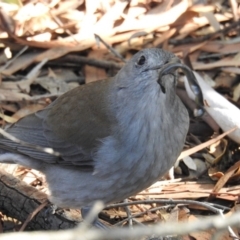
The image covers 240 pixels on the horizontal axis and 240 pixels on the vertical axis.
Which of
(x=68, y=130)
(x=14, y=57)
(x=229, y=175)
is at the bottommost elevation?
(x=229, y=175)

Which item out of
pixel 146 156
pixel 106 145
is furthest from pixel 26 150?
pixel 146 156

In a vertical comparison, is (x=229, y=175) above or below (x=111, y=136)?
below

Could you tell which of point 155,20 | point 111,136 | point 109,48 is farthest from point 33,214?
point 155,20

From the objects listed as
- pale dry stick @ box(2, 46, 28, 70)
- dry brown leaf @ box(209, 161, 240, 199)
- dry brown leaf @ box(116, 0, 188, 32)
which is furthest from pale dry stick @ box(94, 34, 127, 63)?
dry brown leaf @ box(209, 161, 240, 199)

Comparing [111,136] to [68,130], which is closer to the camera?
[111,136]

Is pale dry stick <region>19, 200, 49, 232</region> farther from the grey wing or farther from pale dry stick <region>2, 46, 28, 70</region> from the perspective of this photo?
pale dry stick <region>2, 46, 28, 70</region>

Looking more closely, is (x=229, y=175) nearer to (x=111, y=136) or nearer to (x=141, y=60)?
(x=111, y=136)

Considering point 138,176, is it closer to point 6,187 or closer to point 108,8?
point 6,187

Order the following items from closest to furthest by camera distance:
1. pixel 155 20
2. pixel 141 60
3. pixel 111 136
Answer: pixel 141 60, pixel 111 136, pixel 155 20

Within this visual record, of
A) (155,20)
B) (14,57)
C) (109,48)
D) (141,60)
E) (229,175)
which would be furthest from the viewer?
(155,20)
